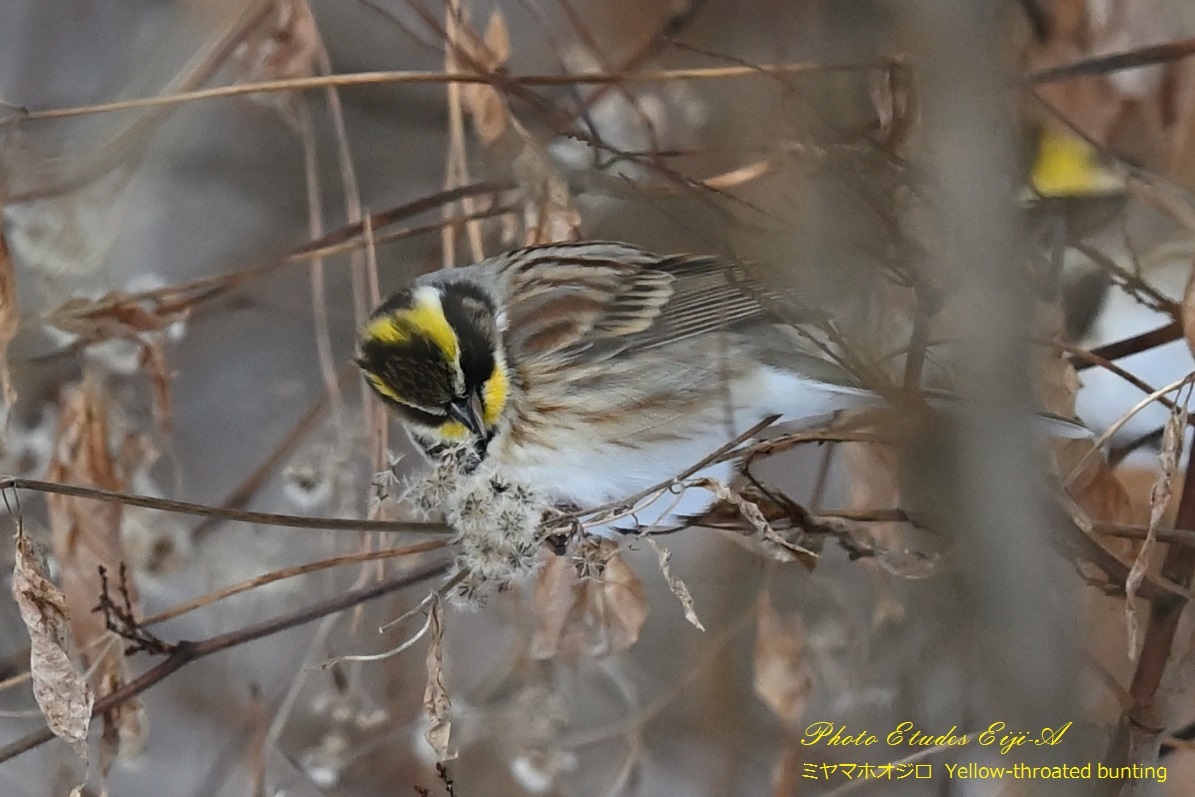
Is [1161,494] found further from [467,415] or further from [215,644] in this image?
[215,644]

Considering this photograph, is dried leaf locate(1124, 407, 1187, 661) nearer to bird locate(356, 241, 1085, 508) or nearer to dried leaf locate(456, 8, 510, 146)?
bird locate(356, 241, 1085, 508)

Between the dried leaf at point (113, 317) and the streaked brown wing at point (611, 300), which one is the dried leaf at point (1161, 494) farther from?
the dried leaf at point (113, 317)

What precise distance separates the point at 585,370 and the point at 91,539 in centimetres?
64

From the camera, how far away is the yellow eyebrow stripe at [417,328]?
1309mm

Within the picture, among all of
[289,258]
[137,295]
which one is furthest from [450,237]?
[137,295]

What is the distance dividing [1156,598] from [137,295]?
1226 millimetres

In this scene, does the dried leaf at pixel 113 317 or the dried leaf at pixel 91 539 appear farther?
the dried leaf at pixel 113 317

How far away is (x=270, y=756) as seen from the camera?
6.77ft

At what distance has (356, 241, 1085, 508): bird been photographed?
1.30 m

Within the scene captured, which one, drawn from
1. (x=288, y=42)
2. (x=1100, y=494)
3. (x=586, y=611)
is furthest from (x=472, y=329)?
(x=1100, y=494)

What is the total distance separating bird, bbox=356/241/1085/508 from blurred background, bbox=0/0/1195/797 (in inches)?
3.8

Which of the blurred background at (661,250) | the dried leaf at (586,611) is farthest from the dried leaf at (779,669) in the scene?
the dried leaf at (586,611)

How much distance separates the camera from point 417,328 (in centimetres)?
132

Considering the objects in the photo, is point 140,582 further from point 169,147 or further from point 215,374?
point 215,374
